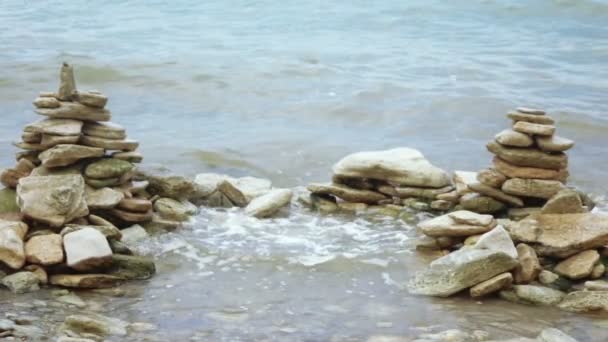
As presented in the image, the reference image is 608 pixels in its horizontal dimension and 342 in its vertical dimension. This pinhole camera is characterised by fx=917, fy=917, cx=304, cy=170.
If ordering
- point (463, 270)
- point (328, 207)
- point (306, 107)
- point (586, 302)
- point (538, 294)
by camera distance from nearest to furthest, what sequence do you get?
point (586, 302), point (538, 294), point (463, 270), point (328, 207), point (306, 107)

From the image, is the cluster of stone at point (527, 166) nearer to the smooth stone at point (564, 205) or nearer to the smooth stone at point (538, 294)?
the smooth stone at point (564, 205)

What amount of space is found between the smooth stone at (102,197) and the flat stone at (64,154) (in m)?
0.32

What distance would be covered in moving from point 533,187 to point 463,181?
1.01 metres

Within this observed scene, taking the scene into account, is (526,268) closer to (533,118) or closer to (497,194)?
(497,194)

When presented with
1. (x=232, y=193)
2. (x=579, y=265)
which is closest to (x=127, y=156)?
(x=232, y=193)

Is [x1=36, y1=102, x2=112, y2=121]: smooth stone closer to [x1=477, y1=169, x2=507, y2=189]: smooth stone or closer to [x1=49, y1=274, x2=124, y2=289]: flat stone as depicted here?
[x1=49, y1=274, x2=124, y2=289]: flat stone

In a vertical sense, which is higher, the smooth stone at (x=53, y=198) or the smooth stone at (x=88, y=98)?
the smooth stone at (x=88, y=98)

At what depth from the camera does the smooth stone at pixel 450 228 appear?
8.30 meters

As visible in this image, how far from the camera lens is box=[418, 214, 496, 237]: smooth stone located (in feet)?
27.2

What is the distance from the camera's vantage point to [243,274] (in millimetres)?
7863

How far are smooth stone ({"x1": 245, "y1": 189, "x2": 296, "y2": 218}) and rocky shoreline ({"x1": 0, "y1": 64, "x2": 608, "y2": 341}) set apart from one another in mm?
17

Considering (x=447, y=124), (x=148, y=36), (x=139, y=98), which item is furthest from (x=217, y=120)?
(x=148, y=36)

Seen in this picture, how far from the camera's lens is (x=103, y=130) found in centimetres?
943

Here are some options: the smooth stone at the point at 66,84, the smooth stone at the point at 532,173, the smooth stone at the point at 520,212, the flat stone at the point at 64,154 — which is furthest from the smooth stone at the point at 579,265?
the smooth stone at the point at 66,84
